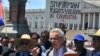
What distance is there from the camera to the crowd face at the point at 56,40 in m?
5.28

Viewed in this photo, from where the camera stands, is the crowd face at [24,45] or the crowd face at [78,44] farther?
the crowd face at [78,44]

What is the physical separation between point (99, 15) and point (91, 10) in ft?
4.73

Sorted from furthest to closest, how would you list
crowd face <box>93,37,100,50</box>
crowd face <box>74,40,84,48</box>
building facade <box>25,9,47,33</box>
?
1. building facade <box>25,9,47,33</box>
2. crowd face <box>74,40,84,48</box>
3. crowd face <box>93,37,100,50</box>

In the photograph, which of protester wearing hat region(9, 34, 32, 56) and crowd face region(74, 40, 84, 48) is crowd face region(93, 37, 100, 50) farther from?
protester wearing hat region(9, 34, 32, 56)

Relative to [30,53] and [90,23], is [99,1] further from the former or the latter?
[30,53]

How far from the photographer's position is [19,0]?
23.9 m

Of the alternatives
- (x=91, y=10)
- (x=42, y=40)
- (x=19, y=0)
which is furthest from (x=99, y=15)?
(x=42, y=40)

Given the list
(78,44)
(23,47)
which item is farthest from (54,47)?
(78,44)

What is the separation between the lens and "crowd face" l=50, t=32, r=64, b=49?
5.28 metres

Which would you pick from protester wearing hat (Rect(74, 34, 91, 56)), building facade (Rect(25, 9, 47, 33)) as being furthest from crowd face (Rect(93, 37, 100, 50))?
building facade (Rect(25, 9, 47, 33))

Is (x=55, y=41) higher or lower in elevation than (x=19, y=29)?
higher

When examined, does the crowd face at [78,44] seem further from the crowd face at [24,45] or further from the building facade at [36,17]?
the building facade at [36,17]

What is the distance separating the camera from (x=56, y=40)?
17.4 feet

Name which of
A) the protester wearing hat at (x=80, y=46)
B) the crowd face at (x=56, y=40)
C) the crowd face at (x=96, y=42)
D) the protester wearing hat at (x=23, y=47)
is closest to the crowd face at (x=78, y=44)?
the protester wearing hat at (x=80, y=46)
